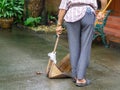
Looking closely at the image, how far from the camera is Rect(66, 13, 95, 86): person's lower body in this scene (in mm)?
5473

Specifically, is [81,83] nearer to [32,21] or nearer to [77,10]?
[77,10]

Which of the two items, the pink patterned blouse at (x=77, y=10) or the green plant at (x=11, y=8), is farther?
the green plant at (x=11, y=8)

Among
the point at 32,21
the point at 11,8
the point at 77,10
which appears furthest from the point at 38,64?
the point at 11,8

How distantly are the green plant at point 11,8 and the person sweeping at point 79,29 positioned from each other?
5.84 meters

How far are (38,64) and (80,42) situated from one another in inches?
60.4

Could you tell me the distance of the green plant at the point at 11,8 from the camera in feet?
36.8

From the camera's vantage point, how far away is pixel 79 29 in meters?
5.59

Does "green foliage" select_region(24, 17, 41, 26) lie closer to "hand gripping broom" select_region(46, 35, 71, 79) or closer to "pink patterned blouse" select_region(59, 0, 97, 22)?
"hand gripping broom" select_region(46, 35, 71, 79)

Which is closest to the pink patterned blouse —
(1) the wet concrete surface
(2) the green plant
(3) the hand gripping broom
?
(3) the hand gripping broom

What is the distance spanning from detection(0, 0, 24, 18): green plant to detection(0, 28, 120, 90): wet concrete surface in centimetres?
129

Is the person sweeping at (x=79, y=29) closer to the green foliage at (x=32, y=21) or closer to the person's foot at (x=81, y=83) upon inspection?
the person's foot at (x=81, y=83)

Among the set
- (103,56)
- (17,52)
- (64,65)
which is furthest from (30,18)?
(64,65)

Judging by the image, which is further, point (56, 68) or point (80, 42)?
point (56, 68)

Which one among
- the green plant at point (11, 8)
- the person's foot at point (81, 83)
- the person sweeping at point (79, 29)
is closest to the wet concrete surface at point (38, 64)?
the person's foot at point (81, 83)
